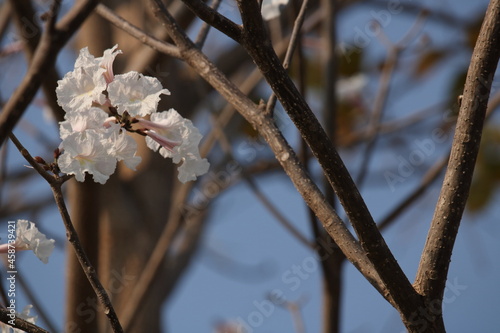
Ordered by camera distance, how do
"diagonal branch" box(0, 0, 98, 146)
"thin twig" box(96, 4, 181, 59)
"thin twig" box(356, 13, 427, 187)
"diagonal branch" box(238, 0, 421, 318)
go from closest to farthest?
1. "diagonal branch" box(0, 0, 98, 146)
2. "diagonal branch" box(238, 0, 421, 318)
3. "thin twig" box(96, 4, 181, 59)
4. "thin twig" box(356, 13, 427, 187)

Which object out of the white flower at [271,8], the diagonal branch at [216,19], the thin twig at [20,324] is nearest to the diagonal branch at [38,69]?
the diagonal branch at [216,19]

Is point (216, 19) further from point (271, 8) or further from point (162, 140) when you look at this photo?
point (271, 8)

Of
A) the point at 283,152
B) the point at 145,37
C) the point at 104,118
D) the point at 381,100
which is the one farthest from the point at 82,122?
the point at 381,100

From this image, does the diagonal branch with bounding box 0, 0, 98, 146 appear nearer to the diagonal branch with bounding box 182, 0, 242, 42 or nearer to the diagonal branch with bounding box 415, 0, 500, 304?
the diagonal branch with bounding box 182, 0, 242, 42

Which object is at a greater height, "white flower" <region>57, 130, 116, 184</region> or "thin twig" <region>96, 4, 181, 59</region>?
"thin twig" <region>96, 4, 181, 59</region>

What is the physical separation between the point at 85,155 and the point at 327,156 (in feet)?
0.89

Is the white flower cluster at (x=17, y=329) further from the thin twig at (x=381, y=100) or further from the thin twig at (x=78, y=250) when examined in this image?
the thin twig at (x=381, y=100)

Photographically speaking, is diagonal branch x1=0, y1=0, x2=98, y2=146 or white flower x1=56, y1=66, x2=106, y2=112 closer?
diagonal branch x1=0, y1=0, x2=98, y2=146

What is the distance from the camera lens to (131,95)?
695 millimetres

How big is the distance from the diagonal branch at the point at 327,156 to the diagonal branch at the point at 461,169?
1.4 inches

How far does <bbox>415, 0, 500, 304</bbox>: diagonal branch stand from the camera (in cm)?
67

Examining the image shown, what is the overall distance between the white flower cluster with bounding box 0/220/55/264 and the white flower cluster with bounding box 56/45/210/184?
10 centimetres

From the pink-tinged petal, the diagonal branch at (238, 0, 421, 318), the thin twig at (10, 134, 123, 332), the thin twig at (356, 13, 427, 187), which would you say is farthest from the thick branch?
the thin twig at (356, 13, 427, 187)

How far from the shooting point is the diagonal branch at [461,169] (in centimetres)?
67
